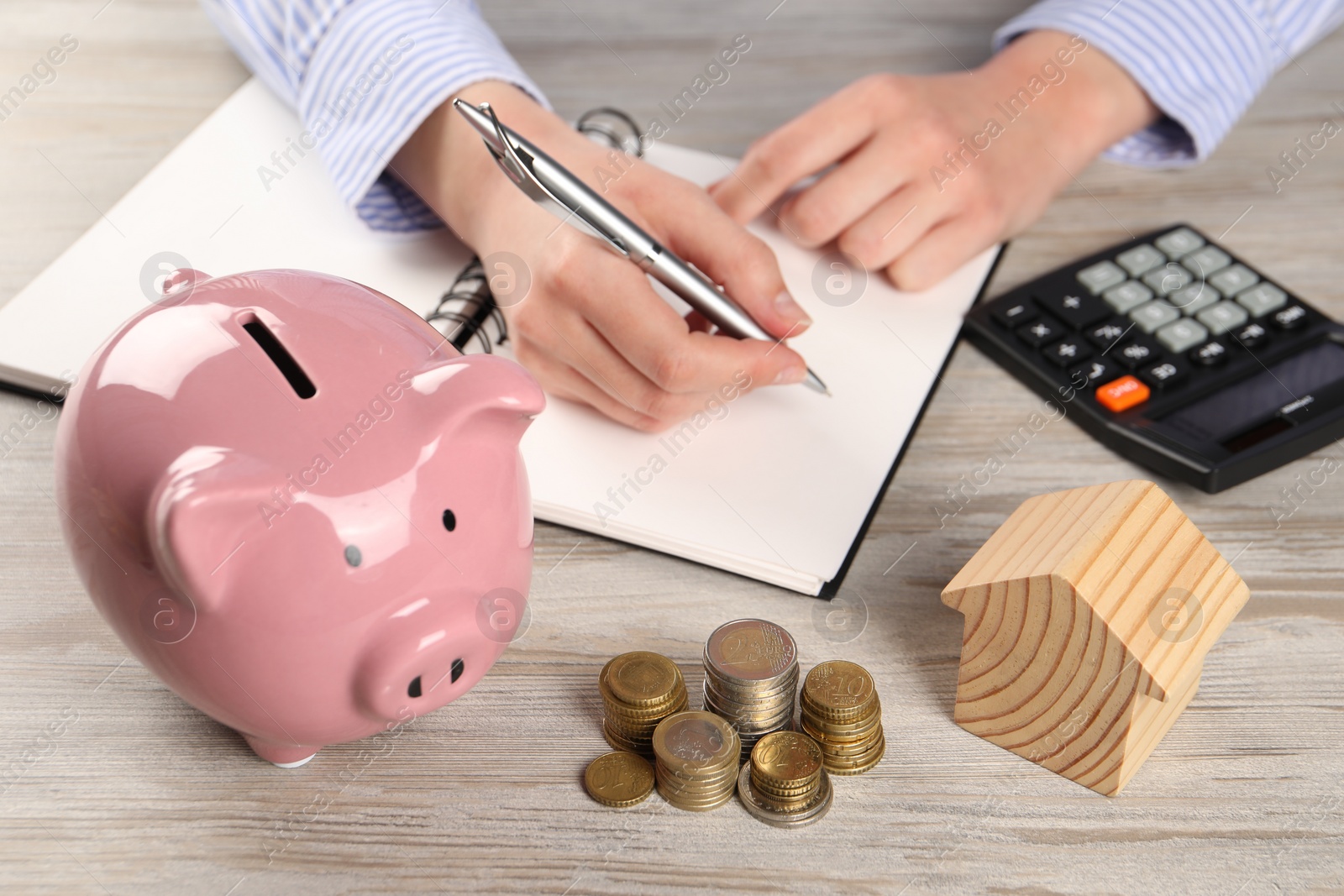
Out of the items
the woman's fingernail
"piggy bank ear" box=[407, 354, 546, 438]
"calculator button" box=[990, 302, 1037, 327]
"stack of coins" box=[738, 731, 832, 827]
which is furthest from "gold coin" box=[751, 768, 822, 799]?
"calculator button" box=[990, 302, 1037, 327]

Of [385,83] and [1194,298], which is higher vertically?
[385,83]

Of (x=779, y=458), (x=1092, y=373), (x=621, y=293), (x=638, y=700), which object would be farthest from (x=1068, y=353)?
(x=638, y=700)

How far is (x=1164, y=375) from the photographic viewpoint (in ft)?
2.63

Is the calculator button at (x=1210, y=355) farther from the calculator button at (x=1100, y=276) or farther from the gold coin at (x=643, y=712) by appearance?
the gold coin at (x=643, y=712)

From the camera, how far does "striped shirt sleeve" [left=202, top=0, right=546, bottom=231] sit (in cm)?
92

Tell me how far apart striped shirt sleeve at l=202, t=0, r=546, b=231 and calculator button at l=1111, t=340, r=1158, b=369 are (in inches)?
21.1

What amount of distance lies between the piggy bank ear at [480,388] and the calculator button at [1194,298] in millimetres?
582

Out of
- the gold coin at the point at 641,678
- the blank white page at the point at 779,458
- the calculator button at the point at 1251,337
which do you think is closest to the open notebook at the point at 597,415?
the blank white page at the point at 779,458

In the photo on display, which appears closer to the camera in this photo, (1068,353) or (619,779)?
(619,779)

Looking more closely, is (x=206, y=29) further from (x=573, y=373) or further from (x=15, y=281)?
(x=573, y=373)

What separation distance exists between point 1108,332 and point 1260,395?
4.5 inches

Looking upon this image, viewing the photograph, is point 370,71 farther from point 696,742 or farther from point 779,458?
point 696,742

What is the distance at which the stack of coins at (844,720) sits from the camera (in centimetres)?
58

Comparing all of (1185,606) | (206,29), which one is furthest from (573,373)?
(206,29)
